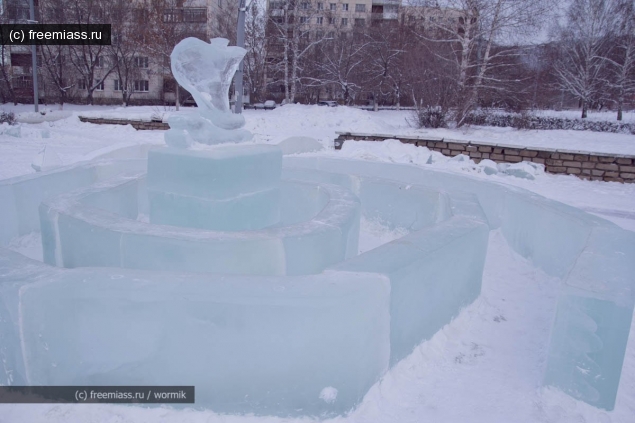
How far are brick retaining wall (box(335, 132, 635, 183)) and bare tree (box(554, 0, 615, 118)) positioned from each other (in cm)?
1523

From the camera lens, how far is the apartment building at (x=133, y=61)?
26.0 meters

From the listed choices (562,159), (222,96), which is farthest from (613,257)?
(562,159)

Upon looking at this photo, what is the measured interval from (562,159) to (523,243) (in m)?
5.32

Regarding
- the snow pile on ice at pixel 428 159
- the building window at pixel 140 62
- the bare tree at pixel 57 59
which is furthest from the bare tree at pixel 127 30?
the snow pile on ice at pixel 428 159

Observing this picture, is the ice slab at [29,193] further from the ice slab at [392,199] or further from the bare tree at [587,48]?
the bare tree at [587,48]

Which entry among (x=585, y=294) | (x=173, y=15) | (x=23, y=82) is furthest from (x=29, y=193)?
(x=23, y=82)

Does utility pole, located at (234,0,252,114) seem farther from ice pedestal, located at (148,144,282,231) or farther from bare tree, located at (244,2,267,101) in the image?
bare tree, located at (244,2,267,101)

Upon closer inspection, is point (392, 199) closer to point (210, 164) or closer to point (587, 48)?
point (210, 164)

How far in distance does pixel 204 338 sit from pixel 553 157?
9.59 m

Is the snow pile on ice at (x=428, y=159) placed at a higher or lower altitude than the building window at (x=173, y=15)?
lower

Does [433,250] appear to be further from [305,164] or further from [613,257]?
[305,164]

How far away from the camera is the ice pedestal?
486 cm

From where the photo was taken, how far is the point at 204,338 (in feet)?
8.37

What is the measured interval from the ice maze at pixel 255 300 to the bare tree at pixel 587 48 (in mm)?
21354
